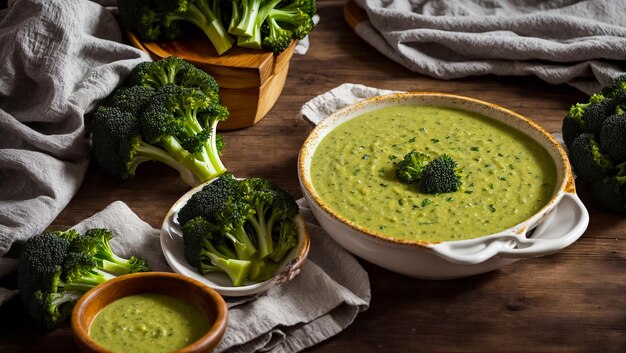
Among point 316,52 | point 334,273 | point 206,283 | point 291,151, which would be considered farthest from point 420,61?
point 206,283

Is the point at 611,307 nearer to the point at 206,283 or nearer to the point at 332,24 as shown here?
the point at 206,283

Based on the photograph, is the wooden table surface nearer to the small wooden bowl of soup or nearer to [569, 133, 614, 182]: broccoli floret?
[569, 133, 614, 182]: broccoli floret

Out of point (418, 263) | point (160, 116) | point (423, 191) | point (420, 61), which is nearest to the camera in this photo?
point (418, 263)

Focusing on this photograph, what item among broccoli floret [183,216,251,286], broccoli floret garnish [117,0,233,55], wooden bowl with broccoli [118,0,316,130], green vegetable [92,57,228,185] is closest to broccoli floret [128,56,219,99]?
green vegetable [92,57,228,185]

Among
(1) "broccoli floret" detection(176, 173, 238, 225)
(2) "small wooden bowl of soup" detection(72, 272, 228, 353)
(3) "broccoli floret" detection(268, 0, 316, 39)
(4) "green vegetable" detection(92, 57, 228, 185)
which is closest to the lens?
(2) "small wooden bowl of soup" detection(72, 272, 228, 353)

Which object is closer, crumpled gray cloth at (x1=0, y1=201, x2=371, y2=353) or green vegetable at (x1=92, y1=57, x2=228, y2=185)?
crumpled gray cloth at (x1=0, y1=201, x2=371, y2=353)

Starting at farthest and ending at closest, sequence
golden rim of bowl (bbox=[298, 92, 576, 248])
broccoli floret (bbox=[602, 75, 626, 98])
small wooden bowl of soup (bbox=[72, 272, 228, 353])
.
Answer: broccoli floret (bbox=[602, 75, 626, 98]) → golden rim of bowl (bbox=[298, 92, 576, 248]) → small wooden bowl of soup (bbox=[72, 272, 228, 353])

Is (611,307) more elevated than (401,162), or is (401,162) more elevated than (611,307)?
(401,162)

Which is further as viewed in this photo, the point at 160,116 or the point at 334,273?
the point at 160,116
